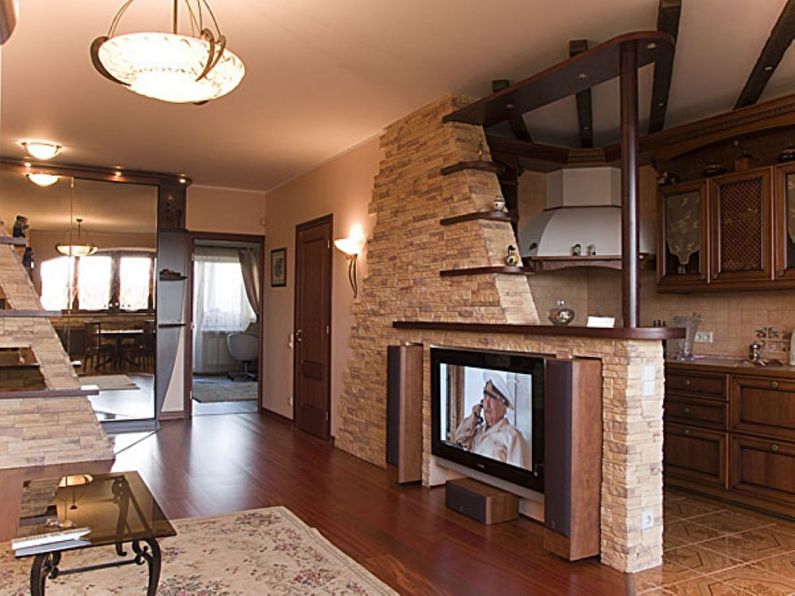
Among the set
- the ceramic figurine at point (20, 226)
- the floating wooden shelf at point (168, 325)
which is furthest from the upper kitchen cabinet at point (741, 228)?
the ceramic figurine at point (20, 226)

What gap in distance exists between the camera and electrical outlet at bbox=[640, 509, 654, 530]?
3324mm

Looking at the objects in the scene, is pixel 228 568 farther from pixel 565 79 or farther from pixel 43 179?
pixel 43 179

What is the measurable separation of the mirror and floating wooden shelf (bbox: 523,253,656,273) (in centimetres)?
454

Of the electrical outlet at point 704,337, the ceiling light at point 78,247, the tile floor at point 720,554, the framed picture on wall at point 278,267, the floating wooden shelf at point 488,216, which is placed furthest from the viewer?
the framed picture on wall at point 278,267

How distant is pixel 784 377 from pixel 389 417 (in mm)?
2623

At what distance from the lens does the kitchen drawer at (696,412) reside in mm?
4418

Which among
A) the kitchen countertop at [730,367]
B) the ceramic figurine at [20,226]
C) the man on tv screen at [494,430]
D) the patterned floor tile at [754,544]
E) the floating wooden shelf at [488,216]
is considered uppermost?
the ceramic figurine at [20,226]

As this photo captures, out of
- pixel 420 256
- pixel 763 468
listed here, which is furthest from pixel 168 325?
pixel 763 468

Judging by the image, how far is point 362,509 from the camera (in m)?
4.25

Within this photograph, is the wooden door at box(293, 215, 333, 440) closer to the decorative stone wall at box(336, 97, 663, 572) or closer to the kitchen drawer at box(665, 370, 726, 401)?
the decorative stone wall at box(336, 97, 663, 572)

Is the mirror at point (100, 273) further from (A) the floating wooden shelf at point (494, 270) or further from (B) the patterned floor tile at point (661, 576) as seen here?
(B) the patterned floor tile at point (661, 576)

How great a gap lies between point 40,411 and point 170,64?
3.92 m

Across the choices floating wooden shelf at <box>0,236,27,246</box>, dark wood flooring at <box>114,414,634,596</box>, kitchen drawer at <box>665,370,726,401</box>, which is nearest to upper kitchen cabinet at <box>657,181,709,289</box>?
kitchen drawer at <box>665,370,726,401</box>

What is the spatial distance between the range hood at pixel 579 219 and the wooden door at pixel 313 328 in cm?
214
